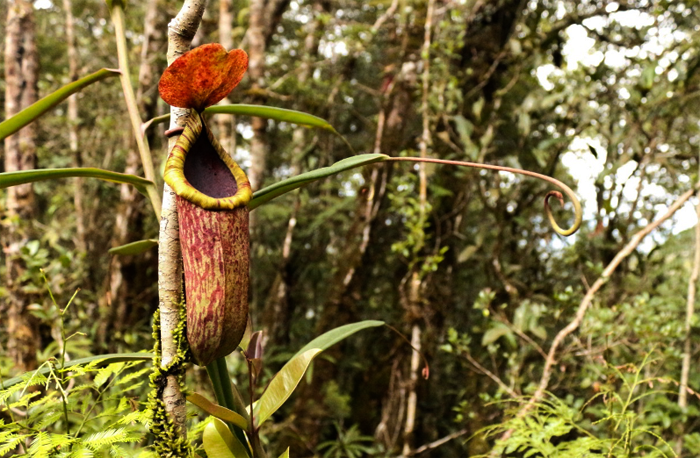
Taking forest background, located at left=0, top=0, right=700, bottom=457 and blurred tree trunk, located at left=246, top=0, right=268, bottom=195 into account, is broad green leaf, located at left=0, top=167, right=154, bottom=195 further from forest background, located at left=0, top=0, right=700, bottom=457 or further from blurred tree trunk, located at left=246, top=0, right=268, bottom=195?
blurred tree trunk, located at left=246, top=0, right=268, bottom=195

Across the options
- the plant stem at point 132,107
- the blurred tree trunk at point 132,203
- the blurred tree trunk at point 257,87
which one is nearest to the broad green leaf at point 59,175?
the plant stem at point 132,107

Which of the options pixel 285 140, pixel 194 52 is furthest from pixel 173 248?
pixel 285 140

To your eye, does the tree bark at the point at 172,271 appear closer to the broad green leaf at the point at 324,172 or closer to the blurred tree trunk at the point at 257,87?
the broad green leaf at the point at 324,172

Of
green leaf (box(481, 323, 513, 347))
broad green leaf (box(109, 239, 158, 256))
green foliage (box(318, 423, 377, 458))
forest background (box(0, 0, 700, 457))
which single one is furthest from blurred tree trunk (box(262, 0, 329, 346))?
broad green leaf (box(109, 239, 158, 256))

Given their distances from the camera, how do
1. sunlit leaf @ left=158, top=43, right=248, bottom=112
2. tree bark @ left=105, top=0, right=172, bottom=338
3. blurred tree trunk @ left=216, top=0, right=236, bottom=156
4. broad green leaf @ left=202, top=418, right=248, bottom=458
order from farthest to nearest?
1. tree bark @ left=105, top=0, right=172, bottom=338
2. blurred tree trunk @ left=216, top=0, right=236, bottom=156
3. broad green leaf @ left=202, top=418, right=248, bottom=458
4. sunlit leaf @ left=158, top=43, right=248, bottom=112

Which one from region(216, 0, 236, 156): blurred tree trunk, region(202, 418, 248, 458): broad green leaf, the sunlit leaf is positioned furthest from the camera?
region(216, 0, 236, 156): blurred tree trunk

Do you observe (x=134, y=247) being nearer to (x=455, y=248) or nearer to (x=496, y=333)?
(x=496, y=333)

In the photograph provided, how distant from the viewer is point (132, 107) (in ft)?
2.25

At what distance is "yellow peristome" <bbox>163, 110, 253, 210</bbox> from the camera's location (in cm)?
56

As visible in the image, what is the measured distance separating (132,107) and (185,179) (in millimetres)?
193

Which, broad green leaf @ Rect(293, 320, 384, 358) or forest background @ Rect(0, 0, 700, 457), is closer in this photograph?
broad green leaf @ Rect(293, 320, 384, 358)

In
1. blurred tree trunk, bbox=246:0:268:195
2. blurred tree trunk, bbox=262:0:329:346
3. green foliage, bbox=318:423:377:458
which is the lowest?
green foliage, bbox=318:423:377:458

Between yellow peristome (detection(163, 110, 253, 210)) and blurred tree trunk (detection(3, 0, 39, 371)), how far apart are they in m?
1.67

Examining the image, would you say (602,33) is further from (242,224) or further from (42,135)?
(42,135)
